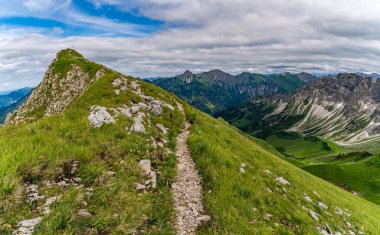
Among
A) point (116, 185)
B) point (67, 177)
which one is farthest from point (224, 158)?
point (67, 177)

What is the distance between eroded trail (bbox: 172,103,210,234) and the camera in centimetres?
1219

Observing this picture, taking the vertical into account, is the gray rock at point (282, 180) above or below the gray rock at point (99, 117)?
below

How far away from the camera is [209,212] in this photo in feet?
43.1

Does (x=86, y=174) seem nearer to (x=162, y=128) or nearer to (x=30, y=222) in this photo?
(x=30, y=222)

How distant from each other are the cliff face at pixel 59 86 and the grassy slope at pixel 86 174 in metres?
40.2

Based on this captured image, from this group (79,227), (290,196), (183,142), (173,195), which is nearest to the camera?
(79,227)

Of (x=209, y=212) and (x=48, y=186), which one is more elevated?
(x=48, y=186)

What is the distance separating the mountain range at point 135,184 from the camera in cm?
1044

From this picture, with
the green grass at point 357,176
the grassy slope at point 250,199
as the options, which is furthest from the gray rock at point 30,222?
the green grass at point 357,176

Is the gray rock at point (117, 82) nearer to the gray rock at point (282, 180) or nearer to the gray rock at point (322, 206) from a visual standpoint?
the gray rock at point (282, 180)

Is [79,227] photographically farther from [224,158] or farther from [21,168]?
[224,158]

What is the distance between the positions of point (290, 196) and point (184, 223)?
9.15 meters

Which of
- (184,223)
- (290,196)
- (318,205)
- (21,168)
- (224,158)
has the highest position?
(21,168)

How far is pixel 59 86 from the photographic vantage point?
6431 cm
